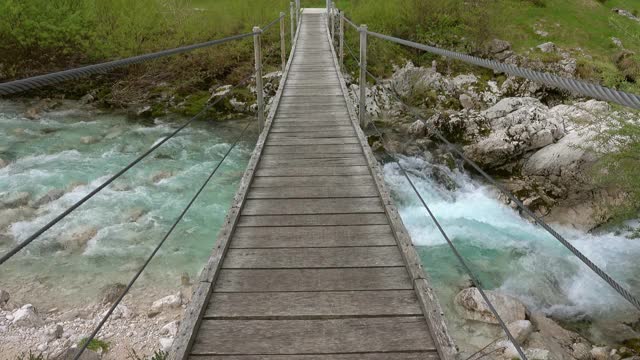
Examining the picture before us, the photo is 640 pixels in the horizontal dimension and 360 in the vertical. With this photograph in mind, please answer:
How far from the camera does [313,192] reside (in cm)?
376

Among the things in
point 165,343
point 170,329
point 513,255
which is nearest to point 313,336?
point 165,343

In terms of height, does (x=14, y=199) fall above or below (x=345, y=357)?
below

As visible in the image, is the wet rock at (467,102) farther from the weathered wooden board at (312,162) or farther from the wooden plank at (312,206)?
the wooden plank at (312,206)

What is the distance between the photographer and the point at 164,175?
929cm

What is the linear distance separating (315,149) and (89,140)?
27.9 feet

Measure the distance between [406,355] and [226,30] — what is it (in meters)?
16.7

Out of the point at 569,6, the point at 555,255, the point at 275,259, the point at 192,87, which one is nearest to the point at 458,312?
the point at 555,255

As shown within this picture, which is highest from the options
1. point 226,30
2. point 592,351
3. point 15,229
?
point 226,30

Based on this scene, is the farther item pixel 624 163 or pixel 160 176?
pixel 160 176

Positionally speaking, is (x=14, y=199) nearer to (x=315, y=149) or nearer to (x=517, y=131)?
(x=315, y=149)

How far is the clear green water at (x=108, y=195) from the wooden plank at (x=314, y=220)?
3.51 m

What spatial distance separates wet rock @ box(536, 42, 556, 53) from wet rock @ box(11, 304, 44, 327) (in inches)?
718

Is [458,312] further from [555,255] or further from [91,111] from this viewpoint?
[91,111]

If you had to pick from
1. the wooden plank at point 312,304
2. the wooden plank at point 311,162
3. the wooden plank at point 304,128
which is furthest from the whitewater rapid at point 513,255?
the wooden plank at point 312,304
